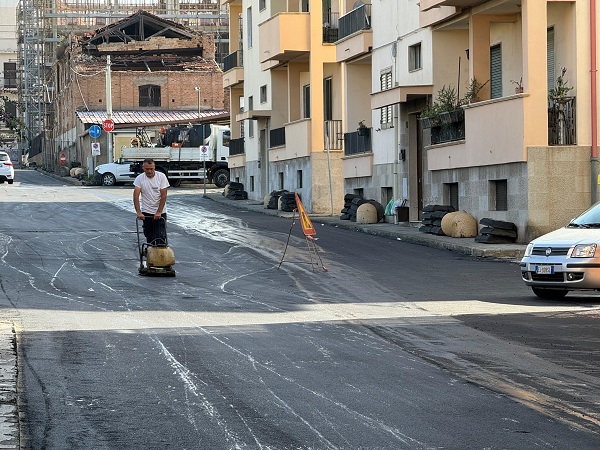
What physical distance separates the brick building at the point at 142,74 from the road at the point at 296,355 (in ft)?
195

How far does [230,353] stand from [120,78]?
72.5 meters

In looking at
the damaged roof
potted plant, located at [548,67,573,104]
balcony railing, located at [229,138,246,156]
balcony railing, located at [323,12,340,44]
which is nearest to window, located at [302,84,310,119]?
balcony railing, located at [323,12,340,44]

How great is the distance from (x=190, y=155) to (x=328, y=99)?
1998cm

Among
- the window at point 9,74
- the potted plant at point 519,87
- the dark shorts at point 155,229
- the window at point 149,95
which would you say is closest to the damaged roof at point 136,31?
the window at point 149,95

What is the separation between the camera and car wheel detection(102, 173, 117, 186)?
62.2 metres

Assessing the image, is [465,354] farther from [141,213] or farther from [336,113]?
[336,113]

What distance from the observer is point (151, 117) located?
80188 mm

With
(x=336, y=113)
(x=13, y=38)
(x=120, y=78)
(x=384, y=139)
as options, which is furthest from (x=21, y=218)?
(x=13, y=38)

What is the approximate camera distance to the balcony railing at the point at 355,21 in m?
37.8

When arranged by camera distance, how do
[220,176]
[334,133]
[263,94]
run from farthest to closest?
1. [220,176]
2. [263,94]
3. [334,133]

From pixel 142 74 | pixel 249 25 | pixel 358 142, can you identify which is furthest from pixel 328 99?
pixel 142 74

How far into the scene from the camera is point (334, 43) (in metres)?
43.2

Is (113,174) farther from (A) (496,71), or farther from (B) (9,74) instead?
(B) (9,74)

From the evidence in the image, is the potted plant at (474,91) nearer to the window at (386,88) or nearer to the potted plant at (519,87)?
the potted plant at (519,87)
